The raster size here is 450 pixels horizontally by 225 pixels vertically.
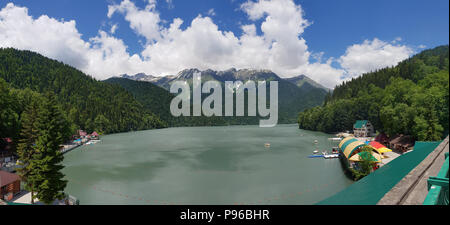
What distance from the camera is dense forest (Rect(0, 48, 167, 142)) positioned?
111 meters

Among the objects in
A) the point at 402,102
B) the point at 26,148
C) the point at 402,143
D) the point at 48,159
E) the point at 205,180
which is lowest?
the point at 205,180

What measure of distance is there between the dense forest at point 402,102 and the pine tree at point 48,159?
22649 mm

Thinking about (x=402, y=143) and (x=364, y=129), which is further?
(x=364, y=129)

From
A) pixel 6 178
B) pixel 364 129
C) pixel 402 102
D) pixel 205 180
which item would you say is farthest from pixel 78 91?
pixel 402 102

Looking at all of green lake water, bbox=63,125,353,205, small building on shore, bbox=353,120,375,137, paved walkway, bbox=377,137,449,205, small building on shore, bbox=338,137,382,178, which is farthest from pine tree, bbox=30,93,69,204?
small building on shore, bbox=353,120,375,137

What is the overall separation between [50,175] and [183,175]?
13.5 metres

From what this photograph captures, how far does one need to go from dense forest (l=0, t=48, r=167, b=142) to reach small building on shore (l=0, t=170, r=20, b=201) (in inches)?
3157

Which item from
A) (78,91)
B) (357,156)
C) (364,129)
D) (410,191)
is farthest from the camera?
(78,91)

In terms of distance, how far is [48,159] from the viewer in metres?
18.8

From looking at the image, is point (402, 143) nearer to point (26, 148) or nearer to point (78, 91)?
point (26, 148)

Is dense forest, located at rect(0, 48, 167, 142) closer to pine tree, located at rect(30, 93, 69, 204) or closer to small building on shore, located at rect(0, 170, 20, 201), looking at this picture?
small building on shore, located at rect(0, 170, 20, 201)

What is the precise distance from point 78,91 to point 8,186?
465 feet

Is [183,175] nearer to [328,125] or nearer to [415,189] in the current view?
[415,189]

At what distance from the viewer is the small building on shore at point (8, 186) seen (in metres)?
19.1
